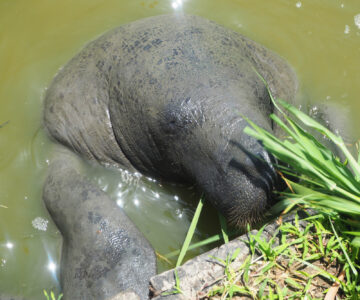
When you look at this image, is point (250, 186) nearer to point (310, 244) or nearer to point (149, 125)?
point (310, 244)

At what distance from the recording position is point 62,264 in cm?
384

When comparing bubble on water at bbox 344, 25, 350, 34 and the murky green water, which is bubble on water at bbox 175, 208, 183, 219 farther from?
bubble on water at bbox 344, 25, 350, 34

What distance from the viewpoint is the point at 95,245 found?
3.61 metres

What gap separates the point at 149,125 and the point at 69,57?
2076mm

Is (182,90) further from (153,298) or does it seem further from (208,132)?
(153,298)

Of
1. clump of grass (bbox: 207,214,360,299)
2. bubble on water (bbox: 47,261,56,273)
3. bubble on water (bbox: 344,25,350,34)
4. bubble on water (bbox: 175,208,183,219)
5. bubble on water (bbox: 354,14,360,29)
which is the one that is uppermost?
bubble on water (bbox: 354,14,360,29)

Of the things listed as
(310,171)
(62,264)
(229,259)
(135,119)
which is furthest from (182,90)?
(62,264)

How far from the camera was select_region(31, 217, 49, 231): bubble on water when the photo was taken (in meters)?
4.11

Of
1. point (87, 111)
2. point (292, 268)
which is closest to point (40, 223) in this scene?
point (87, 111)

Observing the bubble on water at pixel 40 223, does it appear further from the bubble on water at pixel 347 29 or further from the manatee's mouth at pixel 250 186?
the bubble on water at pixel 347 29

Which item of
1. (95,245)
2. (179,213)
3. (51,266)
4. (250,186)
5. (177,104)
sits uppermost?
(177,104)

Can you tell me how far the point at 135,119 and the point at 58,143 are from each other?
115cm

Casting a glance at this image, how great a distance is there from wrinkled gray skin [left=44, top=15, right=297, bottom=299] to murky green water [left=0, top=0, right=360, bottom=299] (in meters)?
0.25

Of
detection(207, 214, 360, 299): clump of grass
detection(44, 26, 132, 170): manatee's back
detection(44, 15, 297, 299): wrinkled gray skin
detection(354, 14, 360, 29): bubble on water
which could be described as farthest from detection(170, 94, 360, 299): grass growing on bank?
detection(354, 14, 360, 29): bubble on water
